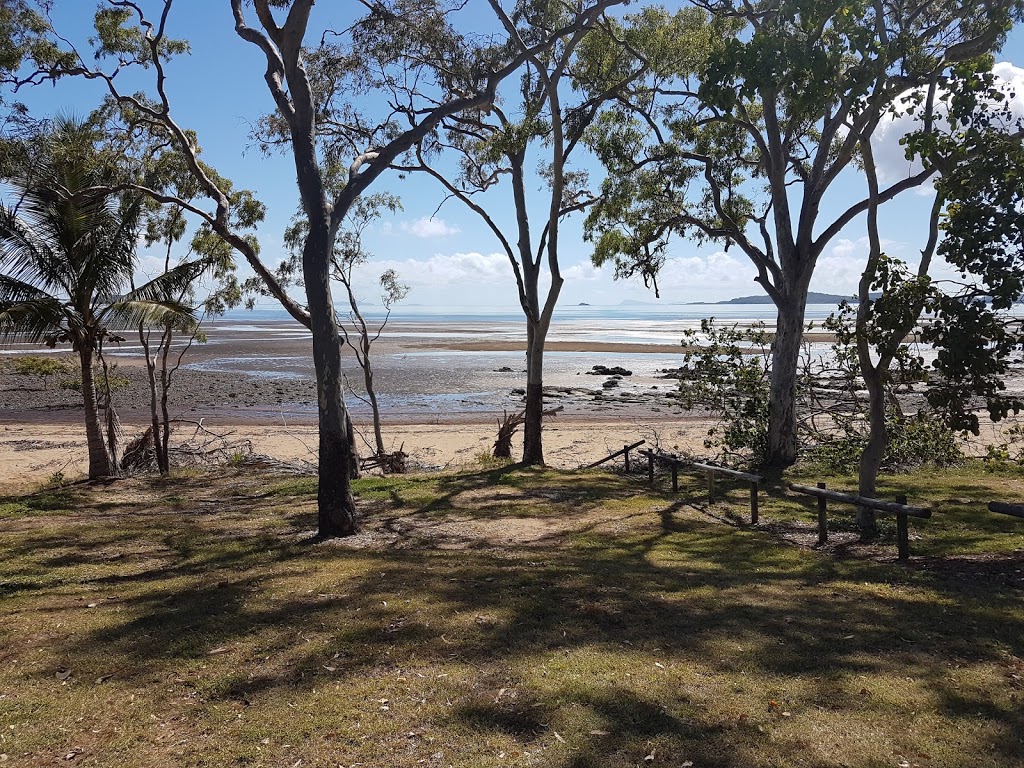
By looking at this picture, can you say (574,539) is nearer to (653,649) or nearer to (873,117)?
(653,649)

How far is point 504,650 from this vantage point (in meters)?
5.38

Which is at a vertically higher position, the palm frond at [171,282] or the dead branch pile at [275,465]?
the palm frond at [171,282]

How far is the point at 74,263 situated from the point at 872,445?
1345cm

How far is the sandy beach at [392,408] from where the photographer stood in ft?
72.0

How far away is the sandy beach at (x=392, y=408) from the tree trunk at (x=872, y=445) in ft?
31.1

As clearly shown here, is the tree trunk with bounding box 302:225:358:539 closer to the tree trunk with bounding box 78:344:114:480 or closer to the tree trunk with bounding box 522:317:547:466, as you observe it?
the tree trunk with bounding box 78:344:114:480

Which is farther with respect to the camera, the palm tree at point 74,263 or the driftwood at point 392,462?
the driftwood at point 392,462

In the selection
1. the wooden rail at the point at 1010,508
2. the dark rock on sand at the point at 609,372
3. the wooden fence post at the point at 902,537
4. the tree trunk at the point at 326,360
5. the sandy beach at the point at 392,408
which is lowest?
the sandy beach at the point at 392,408

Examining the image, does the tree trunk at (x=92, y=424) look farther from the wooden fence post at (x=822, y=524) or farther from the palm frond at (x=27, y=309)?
the wooden fence post at (x=822, y=524)

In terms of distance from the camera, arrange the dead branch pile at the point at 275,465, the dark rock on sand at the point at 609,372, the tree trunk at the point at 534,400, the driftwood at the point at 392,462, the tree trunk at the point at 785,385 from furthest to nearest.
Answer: the dark rock on sand at the point at 609,372, the driftwood at the point at 392,462, the dead branch pile at the point at 275,465, the tree trunk at the point at 534,400, the tree trunk at the point at 785,385

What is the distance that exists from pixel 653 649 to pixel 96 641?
4047 mm

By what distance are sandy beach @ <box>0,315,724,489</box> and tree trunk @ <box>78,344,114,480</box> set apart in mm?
2406

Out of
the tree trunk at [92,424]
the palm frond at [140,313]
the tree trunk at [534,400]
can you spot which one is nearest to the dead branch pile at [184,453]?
the tree trunk at [92,424]

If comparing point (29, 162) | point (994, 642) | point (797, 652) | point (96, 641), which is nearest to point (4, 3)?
point (29, 162)
